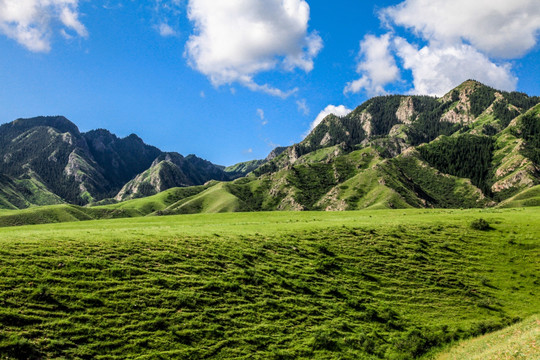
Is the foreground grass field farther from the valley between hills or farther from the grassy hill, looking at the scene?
the grassy hill

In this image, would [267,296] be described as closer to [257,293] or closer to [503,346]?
[257,293]

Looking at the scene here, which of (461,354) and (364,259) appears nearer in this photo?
(461,354)

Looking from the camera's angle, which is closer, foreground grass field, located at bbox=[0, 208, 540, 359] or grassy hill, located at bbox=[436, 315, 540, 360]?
grassy hill, located at bbox=[436, 315, 540, 360]

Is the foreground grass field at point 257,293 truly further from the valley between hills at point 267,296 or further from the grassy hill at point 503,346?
the grassy hill at point 503,346

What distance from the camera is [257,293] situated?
2814 centimetres

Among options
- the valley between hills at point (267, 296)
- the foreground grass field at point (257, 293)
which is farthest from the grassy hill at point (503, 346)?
the foreground grass field at point (257, 293)

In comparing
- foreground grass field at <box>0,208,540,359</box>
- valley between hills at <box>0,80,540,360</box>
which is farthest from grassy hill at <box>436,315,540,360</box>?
foreground grass field at <box>0,208,540,359</box>

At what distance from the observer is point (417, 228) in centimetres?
4972

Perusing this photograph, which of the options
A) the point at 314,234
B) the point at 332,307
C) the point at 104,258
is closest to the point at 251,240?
the point at 314,234

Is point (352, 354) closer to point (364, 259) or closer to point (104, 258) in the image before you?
point (364, 259)

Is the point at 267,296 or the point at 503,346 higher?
the point at 267,296

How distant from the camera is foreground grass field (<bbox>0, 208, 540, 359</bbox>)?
19.9 m

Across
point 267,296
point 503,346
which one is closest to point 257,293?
point 267,296

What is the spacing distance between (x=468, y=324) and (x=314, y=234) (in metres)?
20.4
